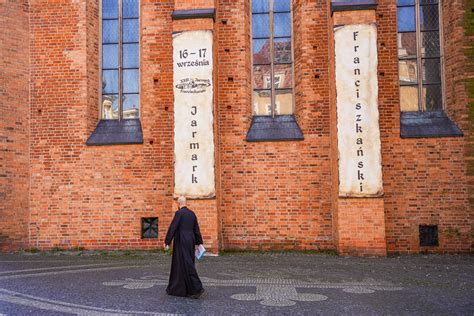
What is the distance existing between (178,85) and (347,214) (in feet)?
16.4

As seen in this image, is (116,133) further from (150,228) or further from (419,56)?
(419,56)

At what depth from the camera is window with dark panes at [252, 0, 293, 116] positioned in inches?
492

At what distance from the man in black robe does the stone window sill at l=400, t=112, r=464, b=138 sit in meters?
6.68

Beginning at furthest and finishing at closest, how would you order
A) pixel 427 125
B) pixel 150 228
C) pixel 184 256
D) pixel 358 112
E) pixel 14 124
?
1. pixel 14 124
2. pixel 150 228
3. pixel 427 125
4. pixel 358 112
5. pixel 184 256

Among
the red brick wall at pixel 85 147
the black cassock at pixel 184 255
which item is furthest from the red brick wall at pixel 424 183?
the black cassock at pixel 184 255

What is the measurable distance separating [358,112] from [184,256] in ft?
19.2

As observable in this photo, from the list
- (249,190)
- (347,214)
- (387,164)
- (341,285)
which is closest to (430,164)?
(387,164)

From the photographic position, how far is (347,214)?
10.7m

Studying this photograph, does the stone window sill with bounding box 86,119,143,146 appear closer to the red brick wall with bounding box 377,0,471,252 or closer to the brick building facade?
the brick building facade

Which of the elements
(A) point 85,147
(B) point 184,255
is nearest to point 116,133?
(A) point 85,147

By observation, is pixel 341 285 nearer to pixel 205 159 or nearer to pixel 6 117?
pixel 205 159

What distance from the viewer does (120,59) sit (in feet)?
42.4

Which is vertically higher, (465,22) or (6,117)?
(465,22)

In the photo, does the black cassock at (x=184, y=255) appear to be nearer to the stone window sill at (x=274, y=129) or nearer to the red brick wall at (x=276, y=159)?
the red brick wall at (x=276, y=159)
